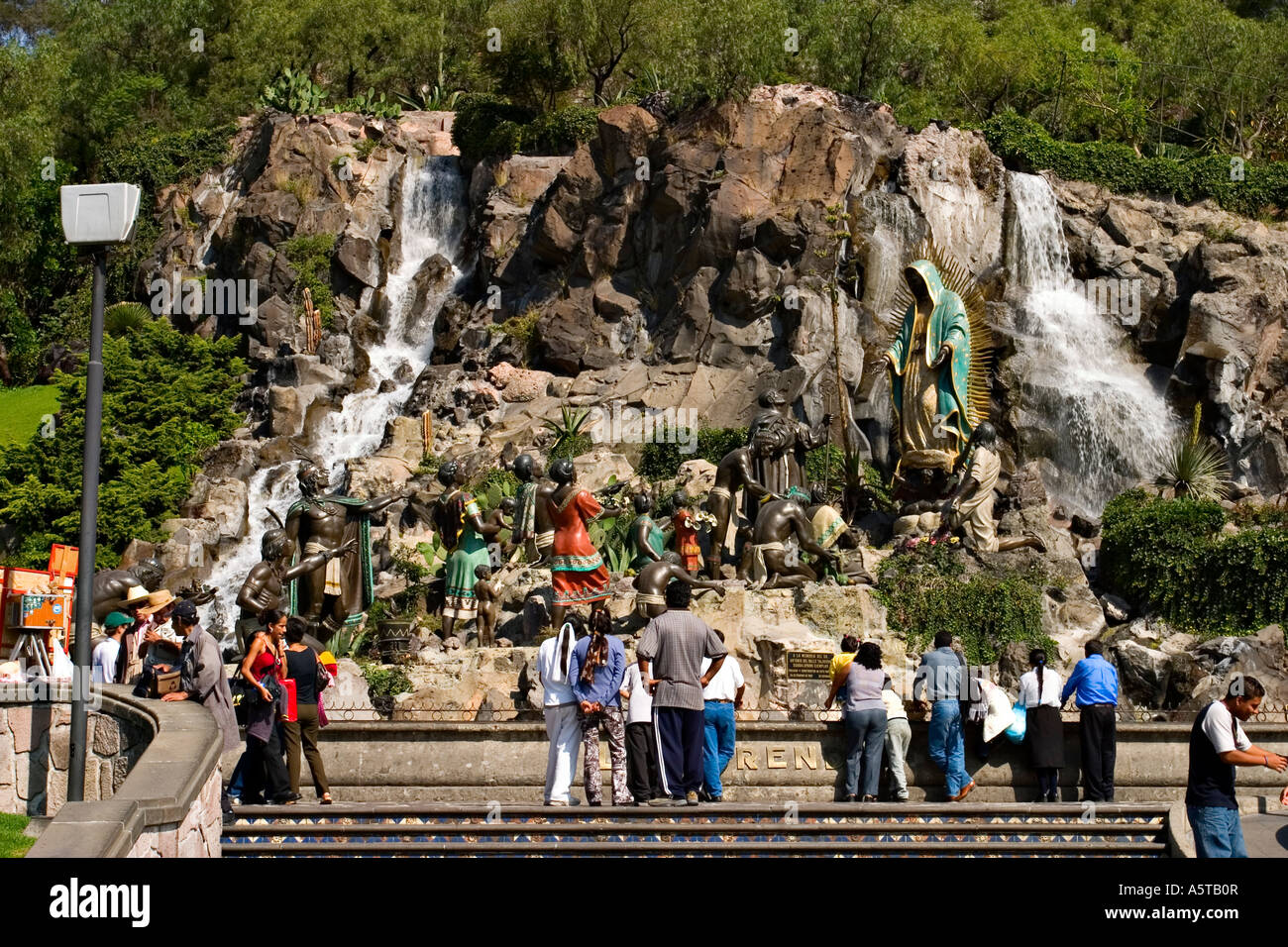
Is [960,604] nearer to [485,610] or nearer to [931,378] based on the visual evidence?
[931,378]

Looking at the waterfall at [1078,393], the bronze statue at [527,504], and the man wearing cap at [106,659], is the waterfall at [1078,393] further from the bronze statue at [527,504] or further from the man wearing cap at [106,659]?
the man wearing cap at [106,659]

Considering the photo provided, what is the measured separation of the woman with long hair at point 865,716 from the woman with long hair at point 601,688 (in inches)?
78.9

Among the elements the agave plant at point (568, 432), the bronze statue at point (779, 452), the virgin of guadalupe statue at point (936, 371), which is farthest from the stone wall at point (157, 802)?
the agave plant at point (568, 432)

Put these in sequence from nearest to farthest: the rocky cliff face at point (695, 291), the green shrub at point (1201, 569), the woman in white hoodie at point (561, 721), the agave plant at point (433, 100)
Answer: the woman in white hoodie at point (561, 721)
the green shrub at point (1201, 569)
the rocky cliff face at point (695, 291)
the agave plant at point (433, 100)

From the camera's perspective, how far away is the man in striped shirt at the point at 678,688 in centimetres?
1274

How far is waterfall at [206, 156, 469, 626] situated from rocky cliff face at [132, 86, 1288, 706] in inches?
4.7

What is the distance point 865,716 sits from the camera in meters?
13.6

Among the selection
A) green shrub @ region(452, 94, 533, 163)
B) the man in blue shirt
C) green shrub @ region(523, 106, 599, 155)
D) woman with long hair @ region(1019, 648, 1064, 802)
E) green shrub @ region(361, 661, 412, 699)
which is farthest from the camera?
green shrub @ region(452, 94, 533, 163)

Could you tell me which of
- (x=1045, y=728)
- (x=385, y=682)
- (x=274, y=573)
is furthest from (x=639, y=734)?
(x=274, y=573)

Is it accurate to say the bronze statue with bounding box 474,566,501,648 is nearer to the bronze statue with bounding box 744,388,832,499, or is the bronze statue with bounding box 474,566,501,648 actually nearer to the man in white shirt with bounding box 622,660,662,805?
the bronze statue with bounding box 744,388,832,499

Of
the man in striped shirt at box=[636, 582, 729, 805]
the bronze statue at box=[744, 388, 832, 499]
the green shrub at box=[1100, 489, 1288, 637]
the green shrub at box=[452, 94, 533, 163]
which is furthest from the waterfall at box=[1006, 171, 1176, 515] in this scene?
the man in striped shirt at box=[636, 582, 729, 805]

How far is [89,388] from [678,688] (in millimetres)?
4758

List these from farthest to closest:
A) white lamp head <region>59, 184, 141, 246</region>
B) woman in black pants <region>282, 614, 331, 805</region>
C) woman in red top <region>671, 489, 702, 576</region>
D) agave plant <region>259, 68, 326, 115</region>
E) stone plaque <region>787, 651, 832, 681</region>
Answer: agave plant <region>259, 68, 326, 115</region>
woman in red top <region>671, 489, 702, 576</region>
stone plaque <region>787, 651, 832, 681</region>
woman in black pants <region>282, 614, 331, 805</region>
white lamp head <region>59, 184, 141, 246</region>

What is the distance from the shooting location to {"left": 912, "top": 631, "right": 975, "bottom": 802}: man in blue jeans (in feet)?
44.6
